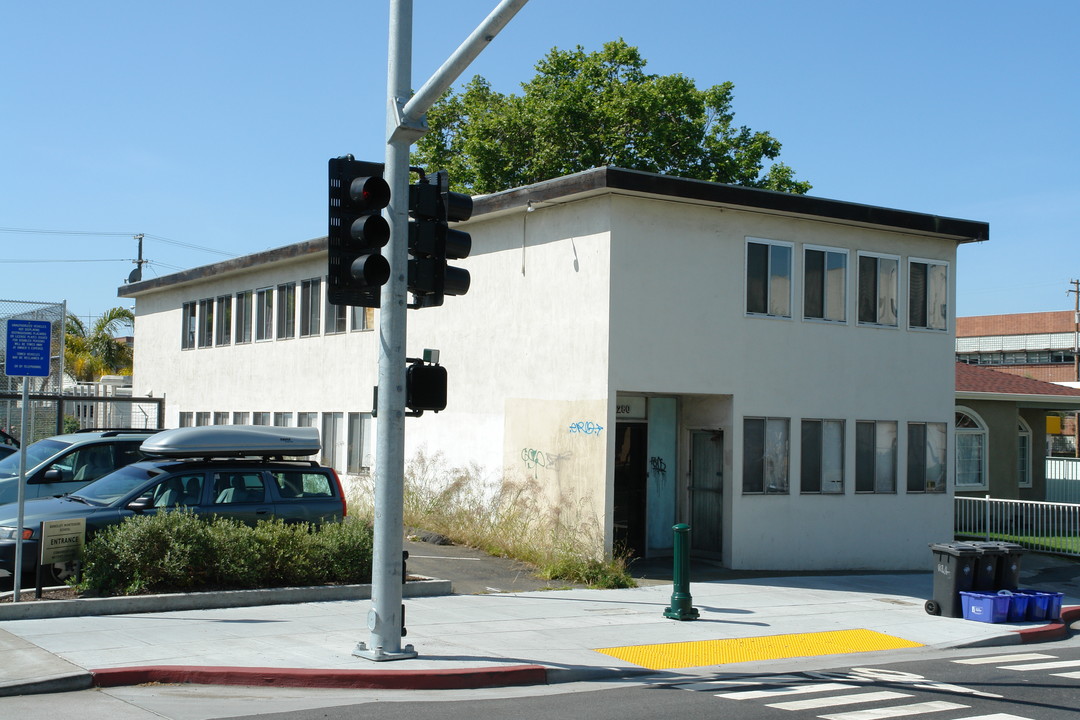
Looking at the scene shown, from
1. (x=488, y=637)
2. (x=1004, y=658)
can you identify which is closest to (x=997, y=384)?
(x=1004, y=658)

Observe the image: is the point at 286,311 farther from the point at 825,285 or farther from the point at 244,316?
the point at 825,285

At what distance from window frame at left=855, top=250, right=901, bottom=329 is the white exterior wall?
0.11 metres

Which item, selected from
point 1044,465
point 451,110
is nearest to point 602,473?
point 1044,465

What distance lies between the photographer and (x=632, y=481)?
1831 cm

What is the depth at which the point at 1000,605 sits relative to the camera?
1352cm

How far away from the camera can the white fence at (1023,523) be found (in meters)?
22.5

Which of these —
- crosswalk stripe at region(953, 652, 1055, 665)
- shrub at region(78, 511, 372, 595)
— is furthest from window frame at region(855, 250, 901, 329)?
shrub at region(78, 511, 372, 595)

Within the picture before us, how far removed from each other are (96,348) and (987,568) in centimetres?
4352

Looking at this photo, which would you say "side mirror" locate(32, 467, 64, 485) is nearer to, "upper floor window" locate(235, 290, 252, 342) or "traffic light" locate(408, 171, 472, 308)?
"traffic light" locate(408, 171, 472, 308)

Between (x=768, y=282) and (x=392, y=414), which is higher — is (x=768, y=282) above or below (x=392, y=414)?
above

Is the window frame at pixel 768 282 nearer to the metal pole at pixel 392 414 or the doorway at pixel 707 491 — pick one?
the doorway at pixel 707 491

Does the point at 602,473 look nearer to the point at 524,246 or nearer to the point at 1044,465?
the point at 524,246

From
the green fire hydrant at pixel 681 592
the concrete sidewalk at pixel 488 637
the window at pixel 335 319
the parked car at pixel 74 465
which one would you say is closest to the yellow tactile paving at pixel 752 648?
the concrete sidewalk at pixel 488 637

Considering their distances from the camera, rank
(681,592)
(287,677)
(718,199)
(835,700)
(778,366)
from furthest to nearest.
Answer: (778,366), (718,199), (681,592), (835,700), (287,677)
